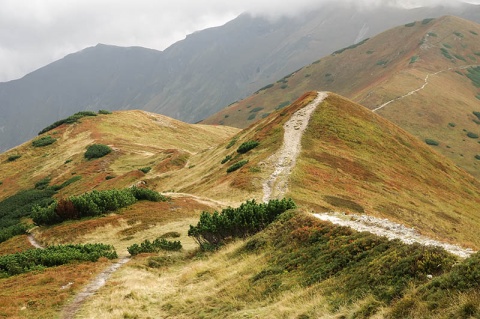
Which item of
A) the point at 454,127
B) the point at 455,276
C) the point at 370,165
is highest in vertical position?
the point at 455,276

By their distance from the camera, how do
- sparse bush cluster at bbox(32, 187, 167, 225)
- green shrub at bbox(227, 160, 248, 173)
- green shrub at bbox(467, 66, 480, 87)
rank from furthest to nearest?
green shrub at bbox(467, 66, 480, 87) < green shrub at bbox(227, 160, 248, 173) < sparse bush cluster at bbox(32, 187, 167, 225)

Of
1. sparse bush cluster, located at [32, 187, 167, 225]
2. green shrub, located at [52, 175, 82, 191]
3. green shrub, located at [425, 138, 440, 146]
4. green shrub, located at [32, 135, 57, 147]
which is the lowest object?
green shrub, located at [425, 138, 440, 146]

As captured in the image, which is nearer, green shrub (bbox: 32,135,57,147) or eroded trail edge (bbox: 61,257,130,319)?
eroded trail edge (bbox: 61,257,130,319)

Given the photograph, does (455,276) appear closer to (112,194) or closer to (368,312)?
(368,312)

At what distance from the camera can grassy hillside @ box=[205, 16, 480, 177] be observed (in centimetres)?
10400

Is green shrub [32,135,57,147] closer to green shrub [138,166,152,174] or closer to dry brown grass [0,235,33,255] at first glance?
green shrub [138,166,152,174]

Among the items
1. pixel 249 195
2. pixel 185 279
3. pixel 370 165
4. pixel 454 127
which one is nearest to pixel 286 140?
pixel 370 165

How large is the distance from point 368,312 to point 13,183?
87.1 meters

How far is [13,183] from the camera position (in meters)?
79.2

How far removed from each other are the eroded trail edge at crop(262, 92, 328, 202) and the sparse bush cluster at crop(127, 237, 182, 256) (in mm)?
11284

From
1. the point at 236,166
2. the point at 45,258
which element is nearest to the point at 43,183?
the point at 236,166

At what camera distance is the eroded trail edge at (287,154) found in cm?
3681

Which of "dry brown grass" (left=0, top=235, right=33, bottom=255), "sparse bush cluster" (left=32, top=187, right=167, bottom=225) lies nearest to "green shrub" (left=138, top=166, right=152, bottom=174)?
"sparse bush cluster" (left=32, top=187, right=167, bottom=225)

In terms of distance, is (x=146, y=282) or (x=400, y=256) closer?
(x=400, y=256)
